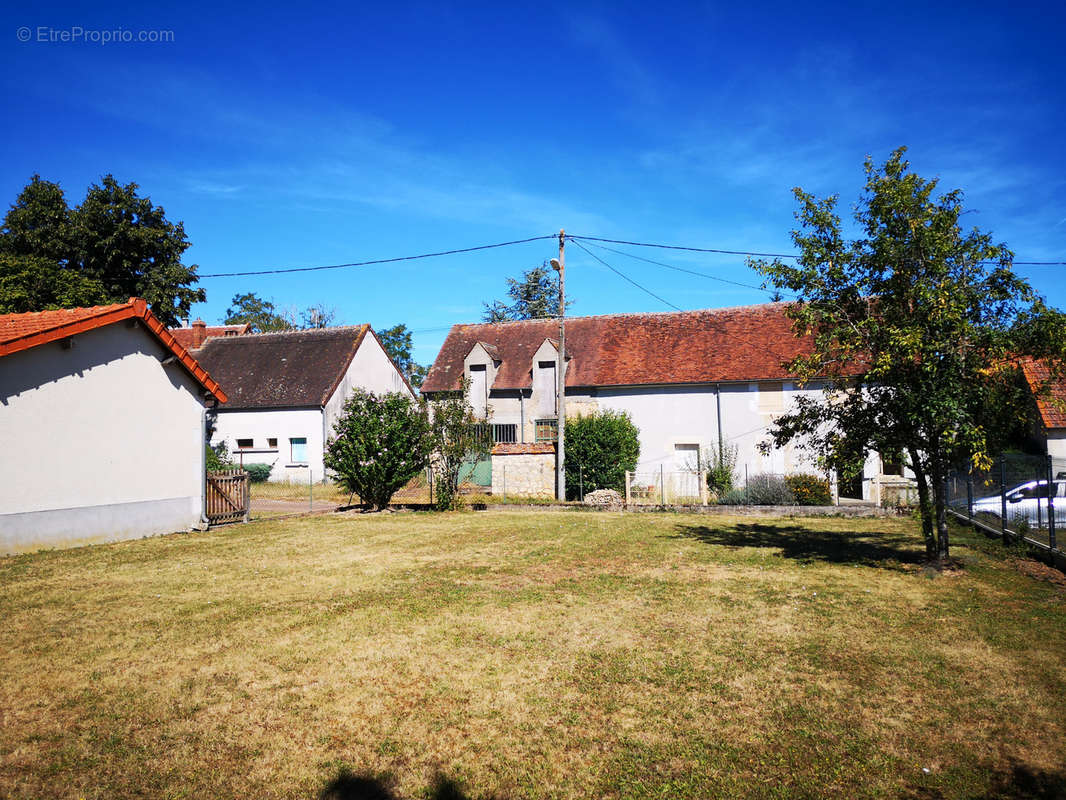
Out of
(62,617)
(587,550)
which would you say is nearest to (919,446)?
(587,550)

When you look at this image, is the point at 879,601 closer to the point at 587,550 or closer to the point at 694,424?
the point at 587,550

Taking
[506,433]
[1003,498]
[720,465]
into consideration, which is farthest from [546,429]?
[1003,498]

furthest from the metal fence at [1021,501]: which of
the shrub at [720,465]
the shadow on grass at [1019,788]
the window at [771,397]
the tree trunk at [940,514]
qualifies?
the window at [771,397]

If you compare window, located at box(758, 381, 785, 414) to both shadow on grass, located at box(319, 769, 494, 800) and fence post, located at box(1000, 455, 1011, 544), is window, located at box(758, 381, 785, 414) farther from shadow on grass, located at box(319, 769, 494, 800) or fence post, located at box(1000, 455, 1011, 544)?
shadow on grass, located at box(319, 769, 494, 800)

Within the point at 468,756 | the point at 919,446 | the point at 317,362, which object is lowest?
the point at 468,756

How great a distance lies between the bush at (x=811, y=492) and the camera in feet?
70.6

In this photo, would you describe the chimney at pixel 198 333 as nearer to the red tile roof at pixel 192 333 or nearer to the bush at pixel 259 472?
the red tile roof at pixel 192 333

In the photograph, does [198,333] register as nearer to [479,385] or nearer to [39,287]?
[39,287]

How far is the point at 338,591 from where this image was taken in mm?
9875

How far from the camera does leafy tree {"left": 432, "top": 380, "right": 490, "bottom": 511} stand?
21.2 metres

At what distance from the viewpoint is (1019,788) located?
4.41 m

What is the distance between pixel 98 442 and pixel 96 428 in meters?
0.29

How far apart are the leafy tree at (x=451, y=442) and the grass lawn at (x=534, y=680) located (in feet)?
31.5

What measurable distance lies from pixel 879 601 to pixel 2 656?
33.7ft
